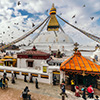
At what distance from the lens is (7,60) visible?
8688mm

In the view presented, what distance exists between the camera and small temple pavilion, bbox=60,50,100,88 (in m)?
4.59

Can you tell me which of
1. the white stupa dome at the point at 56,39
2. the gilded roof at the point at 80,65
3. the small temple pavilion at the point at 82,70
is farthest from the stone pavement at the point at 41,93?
the white stupa dome at the point at 56,39

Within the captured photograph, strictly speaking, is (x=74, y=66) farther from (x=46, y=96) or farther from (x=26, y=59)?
(x=26, y=59)

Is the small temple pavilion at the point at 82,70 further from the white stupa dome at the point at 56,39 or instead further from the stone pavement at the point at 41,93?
→ the white stupa dome at the point at 56,39

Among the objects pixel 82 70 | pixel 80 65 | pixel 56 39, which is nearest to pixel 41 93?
pixel 82 70

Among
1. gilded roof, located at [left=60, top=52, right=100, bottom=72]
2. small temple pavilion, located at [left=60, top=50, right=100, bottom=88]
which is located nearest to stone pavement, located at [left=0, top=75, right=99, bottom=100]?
small temple pavilion, located at [left=60, top=50, right=100, bottom=88]

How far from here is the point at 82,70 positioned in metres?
4.67

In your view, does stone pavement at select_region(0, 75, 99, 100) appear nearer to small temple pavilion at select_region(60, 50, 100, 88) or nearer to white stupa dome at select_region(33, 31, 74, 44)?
small temple pavilion at select_region(60, 50, 100, 88)

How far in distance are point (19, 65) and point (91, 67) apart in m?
7.05

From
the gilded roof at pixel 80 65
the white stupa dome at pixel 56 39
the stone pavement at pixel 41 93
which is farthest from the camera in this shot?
the white stupa dome at pixel 56 39

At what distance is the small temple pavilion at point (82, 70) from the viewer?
4594mm

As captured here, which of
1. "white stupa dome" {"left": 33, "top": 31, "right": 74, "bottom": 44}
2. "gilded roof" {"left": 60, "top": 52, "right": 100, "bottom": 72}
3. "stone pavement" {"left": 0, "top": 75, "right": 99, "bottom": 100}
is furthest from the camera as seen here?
"white stupa dome" {"left": 33, "top": 31, "right": 74, "bottom": 44}

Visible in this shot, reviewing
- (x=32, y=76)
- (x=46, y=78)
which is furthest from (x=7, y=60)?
(x=46, y=78)

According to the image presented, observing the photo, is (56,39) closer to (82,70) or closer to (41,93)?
(82,70)
